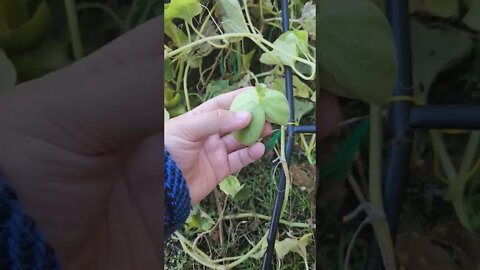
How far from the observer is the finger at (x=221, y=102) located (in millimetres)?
930

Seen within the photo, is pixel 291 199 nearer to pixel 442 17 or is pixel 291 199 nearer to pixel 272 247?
pixel 272 247

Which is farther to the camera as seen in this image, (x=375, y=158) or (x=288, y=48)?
(x=375, y=158)

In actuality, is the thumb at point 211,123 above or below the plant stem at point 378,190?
above

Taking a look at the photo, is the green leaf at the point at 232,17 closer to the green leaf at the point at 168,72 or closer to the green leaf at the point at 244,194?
the green leaf at the point at 168,72

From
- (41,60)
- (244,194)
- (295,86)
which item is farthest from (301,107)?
(41,60)

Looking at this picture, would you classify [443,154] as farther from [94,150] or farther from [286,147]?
[94,150]

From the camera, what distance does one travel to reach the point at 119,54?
0.97 metres

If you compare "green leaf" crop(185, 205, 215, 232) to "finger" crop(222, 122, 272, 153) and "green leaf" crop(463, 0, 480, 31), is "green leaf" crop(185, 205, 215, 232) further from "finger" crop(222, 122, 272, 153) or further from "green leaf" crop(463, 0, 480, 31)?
"green leaf" crop(463, 0, 480, 31)

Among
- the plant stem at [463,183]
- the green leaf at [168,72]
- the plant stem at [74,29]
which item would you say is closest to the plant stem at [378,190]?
the plant stem at [463,183]

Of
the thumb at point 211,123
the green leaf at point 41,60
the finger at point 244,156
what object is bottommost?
the finger at point 244,156

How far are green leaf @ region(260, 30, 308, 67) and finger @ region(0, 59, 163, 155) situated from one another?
16 centimetres

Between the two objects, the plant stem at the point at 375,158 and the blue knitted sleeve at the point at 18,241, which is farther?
the plant stem at the point at 375,158

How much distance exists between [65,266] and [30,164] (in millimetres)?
158

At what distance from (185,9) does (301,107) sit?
0.70ft
